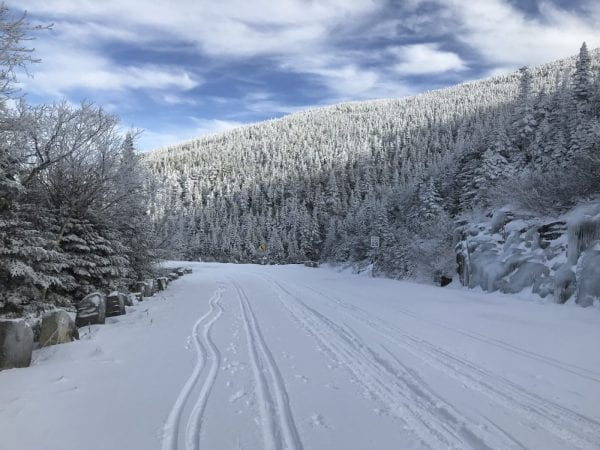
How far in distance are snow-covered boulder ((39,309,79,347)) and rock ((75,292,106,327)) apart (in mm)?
2430

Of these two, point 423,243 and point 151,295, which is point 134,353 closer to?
point 151,295

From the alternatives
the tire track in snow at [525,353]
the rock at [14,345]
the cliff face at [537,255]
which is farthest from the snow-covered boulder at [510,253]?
the rock at [14,345]

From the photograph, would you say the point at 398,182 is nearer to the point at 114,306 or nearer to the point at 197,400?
the point at 114,306

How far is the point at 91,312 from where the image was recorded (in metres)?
10.5

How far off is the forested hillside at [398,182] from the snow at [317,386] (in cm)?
979

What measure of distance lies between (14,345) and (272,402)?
4001mm

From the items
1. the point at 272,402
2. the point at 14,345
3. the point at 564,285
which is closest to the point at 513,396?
the point at 272,402

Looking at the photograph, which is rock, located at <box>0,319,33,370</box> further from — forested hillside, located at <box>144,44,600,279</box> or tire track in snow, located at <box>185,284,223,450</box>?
forested hillside, located at <box>144,44,600,279</box>

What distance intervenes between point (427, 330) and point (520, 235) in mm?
8944

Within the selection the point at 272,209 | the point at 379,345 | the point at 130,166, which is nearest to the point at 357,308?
the point at 379,345

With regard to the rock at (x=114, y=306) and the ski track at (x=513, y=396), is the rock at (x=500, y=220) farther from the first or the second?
the rock at (x=114, y=306)

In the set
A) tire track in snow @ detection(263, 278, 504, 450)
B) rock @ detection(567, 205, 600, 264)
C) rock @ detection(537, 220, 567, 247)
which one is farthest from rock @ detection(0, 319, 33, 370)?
rock @ detection(537, 220, 567, 247)

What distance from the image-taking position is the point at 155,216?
90.7 feet

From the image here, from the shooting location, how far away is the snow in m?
3.95
